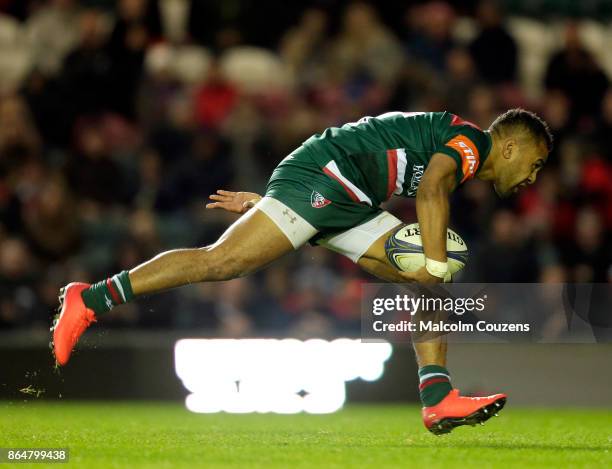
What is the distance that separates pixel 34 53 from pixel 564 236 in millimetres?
6431

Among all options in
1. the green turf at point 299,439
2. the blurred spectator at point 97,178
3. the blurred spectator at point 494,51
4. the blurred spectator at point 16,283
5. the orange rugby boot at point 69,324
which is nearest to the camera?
the green turf at point 299,439

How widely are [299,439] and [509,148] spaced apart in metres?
2.06

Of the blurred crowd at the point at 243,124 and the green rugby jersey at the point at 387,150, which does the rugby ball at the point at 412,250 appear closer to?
the green rugby jersey at the point at 387,150

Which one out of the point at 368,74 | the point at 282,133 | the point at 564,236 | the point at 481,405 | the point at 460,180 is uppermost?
the point at 368,74

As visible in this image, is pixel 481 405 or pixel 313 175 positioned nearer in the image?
pixel 481 405

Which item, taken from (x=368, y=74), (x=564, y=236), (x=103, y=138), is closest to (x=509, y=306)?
(x=564, y=236)

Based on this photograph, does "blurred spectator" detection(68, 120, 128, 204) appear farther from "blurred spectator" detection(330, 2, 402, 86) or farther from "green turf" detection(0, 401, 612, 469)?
"green turf" detection(0, 401, 612, 469)

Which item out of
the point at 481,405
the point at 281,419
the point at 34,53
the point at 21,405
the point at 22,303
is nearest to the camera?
the point at 481,405

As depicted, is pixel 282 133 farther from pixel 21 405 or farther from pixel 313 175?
pixel 313 175

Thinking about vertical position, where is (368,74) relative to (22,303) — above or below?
above

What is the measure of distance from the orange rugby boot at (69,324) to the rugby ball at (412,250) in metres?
1.77

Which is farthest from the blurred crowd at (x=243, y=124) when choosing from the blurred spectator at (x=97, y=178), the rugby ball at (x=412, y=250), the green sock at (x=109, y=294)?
the rugby ball at (x=412, y=250)

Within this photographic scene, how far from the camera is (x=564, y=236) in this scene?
12.0m

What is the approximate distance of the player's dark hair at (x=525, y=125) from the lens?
7.04 metres
